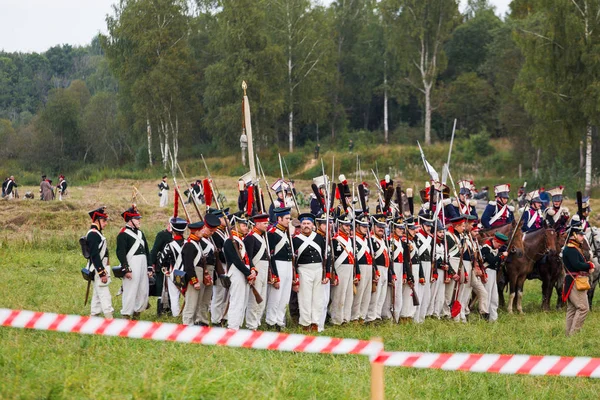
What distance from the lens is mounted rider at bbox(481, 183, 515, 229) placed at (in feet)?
56.3

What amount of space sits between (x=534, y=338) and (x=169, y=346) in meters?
5.71

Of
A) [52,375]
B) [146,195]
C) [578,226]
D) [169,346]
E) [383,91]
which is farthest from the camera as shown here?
[383,91]

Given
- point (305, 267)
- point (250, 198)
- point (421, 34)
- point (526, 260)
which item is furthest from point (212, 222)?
point (421, 34)

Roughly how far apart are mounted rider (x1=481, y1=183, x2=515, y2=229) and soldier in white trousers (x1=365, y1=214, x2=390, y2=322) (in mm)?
4238

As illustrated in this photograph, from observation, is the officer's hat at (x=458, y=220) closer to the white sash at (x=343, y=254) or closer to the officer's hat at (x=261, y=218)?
the white sash at (x=343, y=254)

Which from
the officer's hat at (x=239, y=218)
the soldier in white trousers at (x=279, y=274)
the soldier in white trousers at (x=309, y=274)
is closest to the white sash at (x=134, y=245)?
the officer's hat at (x=239, y=218)

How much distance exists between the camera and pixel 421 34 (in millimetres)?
50312

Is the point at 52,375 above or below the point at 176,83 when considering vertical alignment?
below

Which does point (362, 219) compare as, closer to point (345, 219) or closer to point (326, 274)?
point (345, 219)

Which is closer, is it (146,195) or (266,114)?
(146,195)

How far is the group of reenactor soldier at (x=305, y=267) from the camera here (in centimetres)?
1211

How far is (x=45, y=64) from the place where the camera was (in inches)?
4067

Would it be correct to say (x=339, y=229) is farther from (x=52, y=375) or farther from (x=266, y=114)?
(x=266, y=114)

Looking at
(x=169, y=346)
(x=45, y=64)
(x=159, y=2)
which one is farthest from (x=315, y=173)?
(x=45, y=64)
